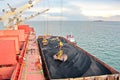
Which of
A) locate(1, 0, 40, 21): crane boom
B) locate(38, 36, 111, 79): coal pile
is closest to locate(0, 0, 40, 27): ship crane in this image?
locate(1, 0, 40, 21): crane boom

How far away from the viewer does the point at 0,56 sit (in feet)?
62.2

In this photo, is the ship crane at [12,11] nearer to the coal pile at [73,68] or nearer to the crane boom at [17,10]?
the crane boom at [17,10]

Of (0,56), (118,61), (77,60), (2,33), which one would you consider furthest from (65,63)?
(118,61)

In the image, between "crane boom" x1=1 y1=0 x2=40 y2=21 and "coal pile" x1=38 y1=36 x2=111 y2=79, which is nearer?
"coal pile" x1=38 y1=36 x2=111 y2=79

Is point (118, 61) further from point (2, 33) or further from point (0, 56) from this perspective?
point (0, 56)

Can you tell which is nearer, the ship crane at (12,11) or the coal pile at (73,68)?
the coal pile at (73,68)

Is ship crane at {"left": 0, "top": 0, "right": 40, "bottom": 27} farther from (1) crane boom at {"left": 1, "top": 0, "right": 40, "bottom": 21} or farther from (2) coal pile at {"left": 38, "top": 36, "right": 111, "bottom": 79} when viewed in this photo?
(2) coal pile at {"left": 38, "top": 36, "right": 111, "bottom": 79}

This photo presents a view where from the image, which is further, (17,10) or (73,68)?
(17,10)

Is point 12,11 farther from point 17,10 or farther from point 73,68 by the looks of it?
point 73,68

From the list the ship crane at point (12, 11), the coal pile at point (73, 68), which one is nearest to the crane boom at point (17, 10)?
the ship crane at point (12, 11)

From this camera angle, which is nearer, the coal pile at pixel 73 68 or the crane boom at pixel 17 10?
the coal pile at pixel 73 68

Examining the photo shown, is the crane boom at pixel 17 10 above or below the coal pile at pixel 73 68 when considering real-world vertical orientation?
above

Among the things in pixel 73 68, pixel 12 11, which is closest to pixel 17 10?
pixel 12 11

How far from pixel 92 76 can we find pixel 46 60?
7975 millimetres
